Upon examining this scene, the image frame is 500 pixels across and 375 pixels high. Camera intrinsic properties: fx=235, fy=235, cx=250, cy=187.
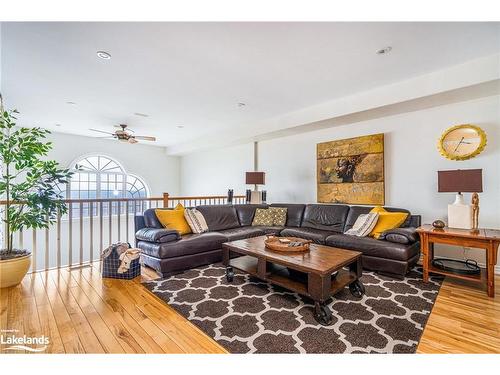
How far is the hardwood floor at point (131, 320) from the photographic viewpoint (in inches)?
62.8

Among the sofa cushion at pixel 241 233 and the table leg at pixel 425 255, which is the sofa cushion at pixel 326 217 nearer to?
the sofa cushion at pixel 241 233

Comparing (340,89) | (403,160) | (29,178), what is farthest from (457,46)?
(29,178)

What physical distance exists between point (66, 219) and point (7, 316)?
491 centimetres

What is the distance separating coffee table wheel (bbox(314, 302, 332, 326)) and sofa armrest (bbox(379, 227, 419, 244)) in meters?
1.50

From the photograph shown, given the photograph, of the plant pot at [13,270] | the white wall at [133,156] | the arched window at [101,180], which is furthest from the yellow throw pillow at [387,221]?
the arched window at [101,180]

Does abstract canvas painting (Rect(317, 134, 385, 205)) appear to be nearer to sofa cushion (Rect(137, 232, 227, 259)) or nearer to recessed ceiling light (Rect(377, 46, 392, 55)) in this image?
recessed ceiling light (Rect(377, 46, 392, 55))

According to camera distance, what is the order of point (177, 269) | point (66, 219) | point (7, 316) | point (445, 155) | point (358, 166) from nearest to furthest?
1. point (7, 316)
2. point (177, 269)
3. point (445, 155)
4. point (358, 166)
5. point (66, 219)

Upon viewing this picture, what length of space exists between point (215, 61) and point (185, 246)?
7.39 ft

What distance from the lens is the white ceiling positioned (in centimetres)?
206

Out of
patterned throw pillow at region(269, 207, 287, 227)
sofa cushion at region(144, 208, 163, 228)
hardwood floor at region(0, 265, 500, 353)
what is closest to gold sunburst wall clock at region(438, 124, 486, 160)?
hardwood floor at region(0, 265, 500, 353)

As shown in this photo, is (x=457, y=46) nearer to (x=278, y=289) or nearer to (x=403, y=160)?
(x=403, y=160)

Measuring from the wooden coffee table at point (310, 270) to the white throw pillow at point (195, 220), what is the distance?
0.96m

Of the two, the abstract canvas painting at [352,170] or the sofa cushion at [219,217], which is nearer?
the abstract canvas painting at [352,170]

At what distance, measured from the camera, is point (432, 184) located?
3422 millimetres
